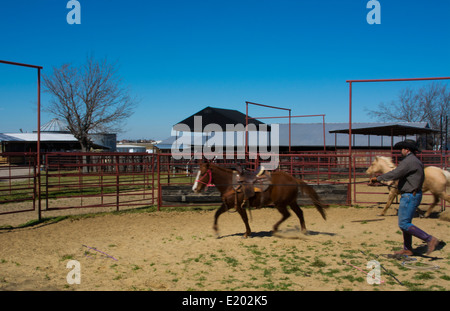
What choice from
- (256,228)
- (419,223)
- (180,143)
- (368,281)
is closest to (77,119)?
(180,143)

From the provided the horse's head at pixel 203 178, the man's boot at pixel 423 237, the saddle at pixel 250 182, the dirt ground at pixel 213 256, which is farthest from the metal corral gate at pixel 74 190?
the man's boot at pixel 423 237

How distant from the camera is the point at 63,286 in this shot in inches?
176

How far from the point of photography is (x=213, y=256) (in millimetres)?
5699

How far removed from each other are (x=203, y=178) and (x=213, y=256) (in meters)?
1.65

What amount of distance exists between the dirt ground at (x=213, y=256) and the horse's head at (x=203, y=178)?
0.96 m

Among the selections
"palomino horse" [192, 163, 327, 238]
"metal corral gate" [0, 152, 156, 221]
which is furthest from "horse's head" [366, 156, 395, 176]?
"metal corral gate" [0, 152, 156, 221]

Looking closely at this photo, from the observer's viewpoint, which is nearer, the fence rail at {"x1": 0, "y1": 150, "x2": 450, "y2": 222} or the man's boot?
the man's boot

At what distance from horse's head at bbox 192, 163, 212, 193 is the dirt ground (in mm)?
958

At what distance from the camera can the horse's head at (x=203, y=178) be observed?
6844 millimetres

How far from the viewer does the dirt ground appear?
448 centimetres

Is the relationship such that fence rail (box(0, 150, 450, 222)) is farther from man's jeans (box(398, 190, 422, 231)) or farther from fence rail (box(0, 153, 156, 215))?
man's jeans (box(398, 190, 422, 231))

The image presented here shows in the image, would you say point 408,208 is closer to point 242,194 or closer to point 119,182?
point 242,194

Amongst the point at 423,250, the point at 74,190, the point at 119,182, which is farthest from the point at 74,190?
the point at 423,250
